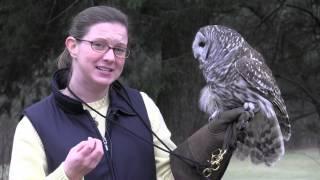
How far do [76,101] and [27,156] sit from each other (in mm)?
255

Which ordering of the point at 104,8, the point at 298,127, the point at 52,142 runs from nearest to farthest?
the point at 52,142 → the point at 104,8 → the point at 298,127

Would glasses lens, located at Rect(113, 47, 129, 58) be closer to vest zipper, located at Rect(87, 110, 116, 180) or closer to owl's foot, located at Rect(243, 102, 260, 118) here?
vest zipper, located at Rect(87, 110, 116, 180)

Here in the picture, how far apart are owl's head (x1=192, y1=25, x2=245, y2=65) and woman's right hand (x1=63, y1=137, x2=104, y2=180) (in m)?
1.30

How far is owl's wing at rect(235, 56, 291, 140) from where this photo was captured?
279 centimetres

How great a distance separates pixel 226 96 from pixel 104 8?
38.1 inches

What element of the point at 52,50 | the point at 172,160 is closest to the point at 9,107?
the point at 52,50

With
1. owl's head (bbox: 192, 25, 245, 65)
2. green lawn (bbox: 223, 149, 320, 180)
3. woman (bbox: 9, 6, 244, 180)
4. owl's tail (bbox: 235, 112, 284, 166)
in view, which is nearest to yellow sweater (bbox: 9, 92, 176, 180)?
woman (bbox: 9, 6, 244, 180)

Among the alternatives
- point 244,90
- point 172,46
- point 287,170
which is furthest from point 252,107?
point 287,170

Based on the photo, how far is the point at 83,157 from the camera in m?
1.65

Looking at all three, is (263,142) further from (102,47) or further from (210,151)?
(102,47)

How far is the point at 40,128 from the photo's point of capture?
1874mm

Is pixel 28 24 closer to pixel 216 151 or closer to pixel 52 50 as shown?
pixel 52 50

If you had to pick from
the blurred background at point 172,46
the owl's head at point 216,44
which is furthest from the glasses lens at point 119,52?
the blurred background at point 172,46

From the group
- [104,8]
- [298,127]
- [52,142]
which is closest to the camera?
[52,142]
